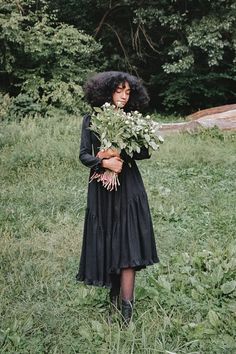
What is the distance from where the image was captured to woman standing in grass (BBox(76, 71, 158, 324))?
11.1ft

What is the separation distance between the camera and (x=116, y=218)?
Answer: 342 cm

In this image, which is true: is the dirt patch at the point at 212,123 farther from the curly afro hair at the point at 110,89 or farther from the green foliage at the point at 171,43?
the curly afro hair at the point at 110,89

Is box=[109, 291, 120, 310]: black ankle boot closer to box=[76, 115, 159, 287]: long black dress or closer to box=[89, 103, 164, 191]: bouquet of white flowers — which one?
box=[76, 115, 159, 287]: long black dress

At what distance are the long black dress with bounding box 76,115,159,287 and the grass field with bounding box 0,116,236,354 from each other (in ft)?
1.21

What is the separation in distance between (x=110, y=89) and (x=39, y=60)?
12.6m

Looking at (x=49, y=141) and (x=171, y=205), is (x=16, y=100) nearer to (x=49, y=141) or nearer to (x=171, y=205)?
(x=49, y=141)

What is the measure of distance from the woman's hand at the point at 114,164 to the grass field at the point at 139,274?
1011 millimetres

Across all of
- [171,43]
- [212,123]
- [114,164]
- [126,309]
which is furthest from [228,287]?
[171,43]

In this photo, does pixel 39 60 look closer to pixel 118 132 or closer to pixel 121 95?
pixel 121 95

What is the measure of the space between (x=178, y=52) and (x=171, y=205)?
34.4 feet

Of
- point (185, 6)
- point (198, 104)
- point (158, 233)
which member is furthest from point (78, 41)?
point (158, 233)

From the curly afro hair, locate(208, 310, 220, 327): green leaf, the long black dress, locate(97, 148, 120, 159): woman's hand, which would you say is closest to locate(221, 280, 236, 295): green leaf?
locate(208, 310, 220, 327): green leaf

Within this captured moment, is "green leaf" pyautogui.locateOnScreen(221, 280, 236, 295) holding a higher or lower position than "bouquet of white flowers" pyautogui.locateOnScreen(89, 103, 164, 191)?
lower

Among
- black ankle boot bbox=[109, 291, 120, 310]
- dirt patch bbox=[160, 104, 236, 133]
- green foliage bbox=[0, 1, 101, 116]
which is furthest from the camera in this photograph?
green foliage bbox=[0, 1, 101, 116]
